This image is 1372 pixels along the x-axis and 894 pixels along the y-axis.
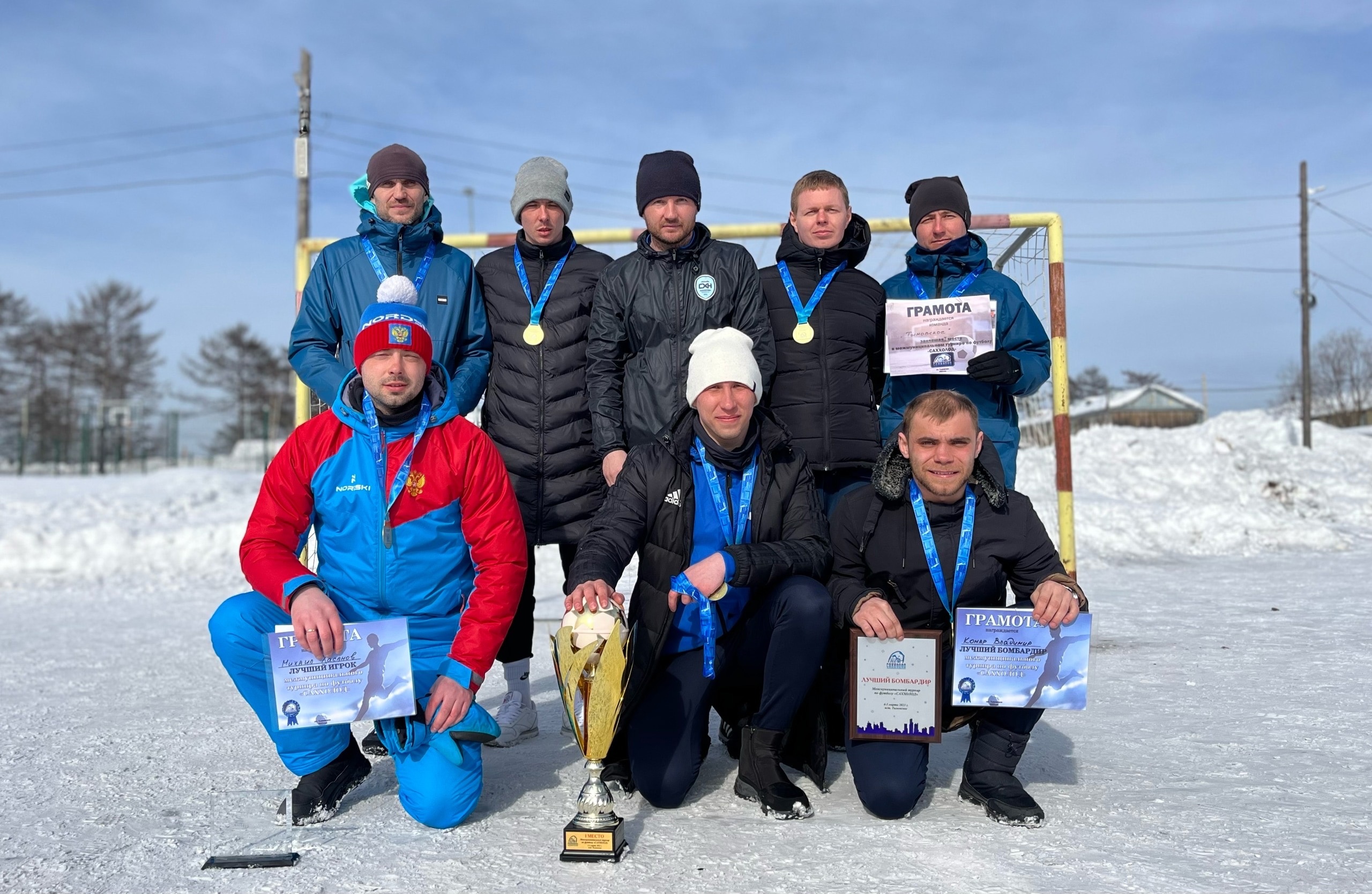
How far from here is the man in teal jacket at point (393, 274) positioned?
3650 mm

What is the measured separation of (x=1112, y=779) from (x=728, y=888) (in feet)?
4.72

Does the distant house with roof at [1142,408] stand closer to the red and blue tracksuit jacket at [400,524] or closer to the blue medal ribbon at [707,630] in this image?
the blue medal ribbon at [707,630]

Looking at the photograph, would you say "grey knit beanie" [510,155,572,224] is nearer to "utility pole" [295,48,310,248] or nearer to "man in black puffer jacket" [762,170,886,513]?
"man in black puffer jacket" [762,170,886,513]

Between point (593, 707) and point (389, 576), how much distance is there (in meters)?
0.78

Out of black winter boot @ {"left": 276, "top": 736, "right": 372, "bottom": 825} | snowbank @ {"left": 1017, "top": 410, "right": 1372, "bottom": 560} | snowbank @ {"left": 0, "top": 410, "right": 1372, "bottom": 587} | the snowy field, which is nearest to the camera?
the snowy field

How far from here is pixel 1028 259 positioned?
226 inches

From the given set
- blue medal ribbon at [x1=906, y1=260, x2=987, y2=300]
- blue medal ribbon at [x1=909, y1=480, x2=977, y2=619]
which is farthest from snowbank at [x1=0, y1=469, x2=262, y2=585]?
blue medal ribbon at [x1=909, y1=480, x2=977, y2=619]

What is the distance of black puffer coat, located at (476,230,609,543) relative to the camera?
12.0ft

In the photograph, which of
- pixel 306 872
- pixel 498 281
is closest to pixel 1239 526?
pixel 498 281

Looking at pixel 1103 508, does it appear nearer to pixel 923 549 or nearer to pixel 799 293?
pixel 799 293

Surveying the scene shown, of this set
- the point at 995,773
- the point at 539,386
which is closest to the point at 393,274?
the point at 539,386

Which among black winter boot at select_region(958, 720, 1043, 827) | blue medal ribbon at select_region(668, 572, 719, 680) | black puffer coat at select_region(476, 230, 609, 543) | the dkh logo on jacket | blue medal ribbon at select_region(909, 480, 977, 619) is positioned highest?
black puffer coat at select_region(476, 230, 609, 543)

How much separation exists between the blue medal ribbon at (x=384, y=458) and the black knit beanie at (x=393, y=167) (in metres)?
1.23

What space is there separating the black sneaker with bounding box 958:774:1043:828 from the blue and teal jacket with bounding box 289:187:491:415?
2.17 metres
